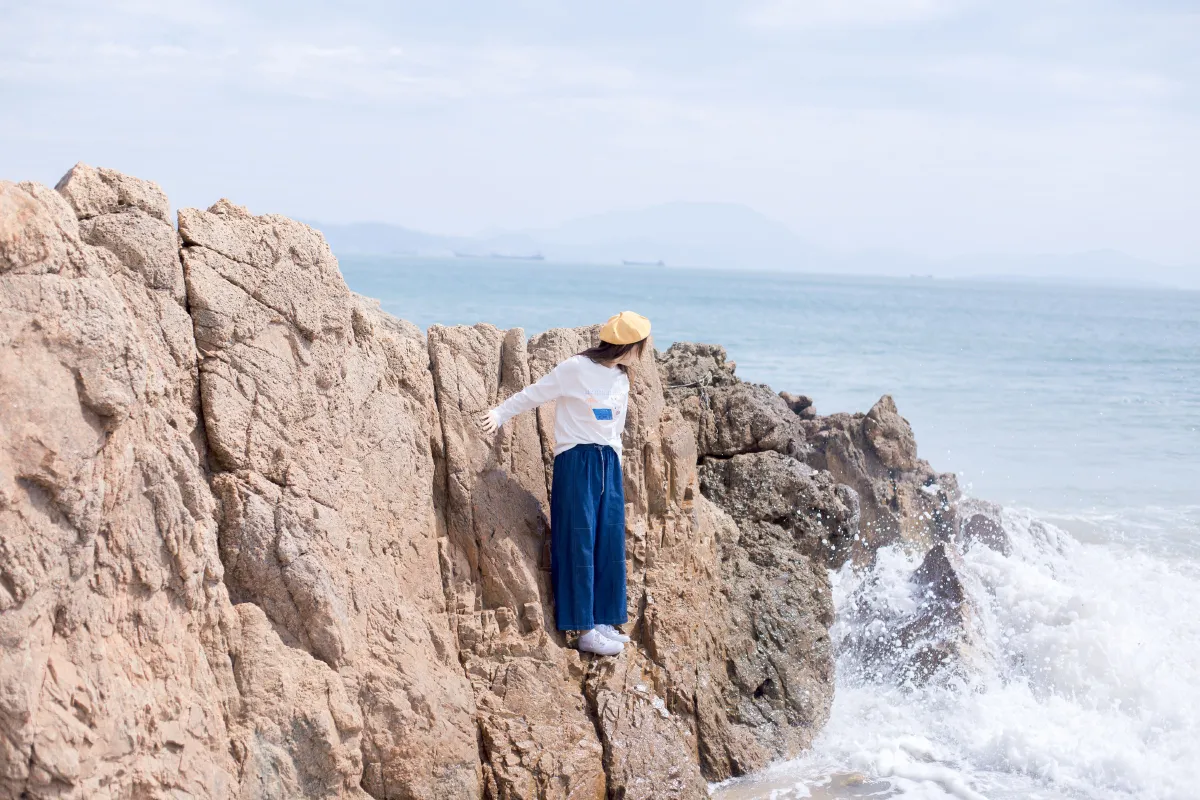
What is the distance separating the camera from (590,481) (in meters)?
5.20

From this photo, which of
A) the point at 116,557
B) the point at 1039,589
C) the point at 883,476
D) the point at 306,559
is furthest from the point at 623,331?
the point at 883,476

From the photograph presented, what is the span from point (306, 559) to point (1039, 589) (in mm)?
6172

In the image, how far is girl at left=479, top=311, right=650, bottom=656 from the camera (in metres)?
5.16

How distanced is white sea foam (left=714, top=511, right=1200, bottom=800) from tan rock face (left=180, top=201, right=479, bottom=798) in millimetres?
1857

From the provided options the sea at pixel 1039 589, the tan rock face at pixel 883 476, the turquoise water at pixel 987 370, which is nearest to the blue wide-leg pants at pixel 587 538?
the sea at pixel 1039 589

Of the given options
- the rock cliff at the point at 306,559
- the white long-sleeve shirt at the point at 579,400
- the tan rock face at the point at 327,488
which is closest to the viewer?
the rock cliff at the point at 306,559

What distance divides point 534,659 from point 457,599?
44 cm

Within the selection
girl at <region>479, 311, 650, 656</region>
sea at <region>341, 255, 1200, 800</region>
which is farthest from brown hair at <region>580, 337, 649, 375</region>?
sea at <region>341, 255, 1200, 800</region>

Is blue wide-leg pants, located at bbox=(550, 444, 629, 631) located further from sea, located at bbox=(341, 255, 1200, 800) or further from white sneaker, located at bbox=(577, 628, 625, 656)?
sea, located at bbox=(341, 255, 1200, 800)

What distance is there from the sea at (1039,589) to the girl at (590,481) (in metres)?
1.20

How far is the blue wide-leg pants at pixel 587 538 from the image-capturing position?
203 inches

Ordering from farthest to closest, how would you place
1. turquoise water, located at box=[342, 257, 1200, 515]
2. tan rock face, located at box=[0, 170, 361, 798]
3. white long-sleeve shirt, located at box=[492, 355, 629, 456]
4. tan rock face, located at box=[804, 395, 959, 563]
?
1. turquoise water, located at box=[342, 257, 1200, 515]
2. tan rock face, located at box=[804, 395, 959, 563]
3. white long-sleeve shirt, located at box=[492, 355, 629, 456]
4. tan rock face, located at box=[0, 170, 361, 798]

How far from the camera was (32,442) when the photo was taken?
10.7ft

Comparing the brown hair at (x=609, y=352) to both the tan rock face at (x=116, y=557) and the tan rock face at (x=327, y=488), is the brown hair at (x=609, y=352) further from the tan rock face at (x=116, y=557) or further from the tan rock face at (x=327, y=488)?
the tan rock face at (x=116, y=557)
